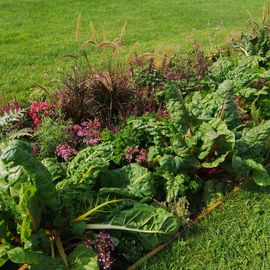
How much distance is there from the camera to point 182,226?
372 cm

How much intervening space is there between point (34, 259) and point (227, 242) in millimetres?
1576

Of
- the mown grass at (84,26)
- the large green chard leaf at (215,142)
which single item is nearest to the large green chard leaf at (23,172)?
the large green chard leaf at (215,142)

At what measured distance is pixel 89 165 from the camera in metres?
3.69

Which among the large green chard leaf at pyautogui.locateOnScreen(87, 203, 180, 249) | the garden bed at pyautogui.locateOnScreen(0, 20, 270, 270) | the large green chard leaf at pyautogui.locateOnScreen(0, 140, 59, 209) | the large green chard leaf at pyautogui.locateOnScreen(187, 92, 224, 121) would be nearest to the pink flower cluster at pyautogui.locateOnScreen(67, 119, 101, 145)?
the garden bed at pyautogui.locateOnScreen(0, 20, 270, 270)

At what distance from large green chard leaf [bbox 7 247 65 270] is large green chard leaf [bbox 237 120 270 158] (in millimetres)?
2099

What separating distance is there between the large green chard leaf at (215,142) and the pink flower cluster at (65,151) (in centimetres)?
121

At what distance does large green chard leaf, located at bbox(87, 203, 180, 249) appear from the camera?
3.44 meters

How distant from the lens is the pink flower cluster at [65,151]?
422cm

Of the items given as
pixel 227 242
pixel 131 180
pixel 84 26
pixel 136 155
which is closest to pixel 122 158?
pixel 136 155

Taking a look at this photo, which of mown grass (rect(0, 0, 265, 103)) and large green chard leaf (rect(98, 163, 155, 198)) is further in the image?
mown grass (rect(0, 0, 265, 103))

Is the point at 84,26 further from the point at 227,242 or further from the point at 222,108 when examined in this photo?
the point at 227,242

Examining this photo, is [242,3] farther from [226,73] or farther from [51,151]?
[51,151]

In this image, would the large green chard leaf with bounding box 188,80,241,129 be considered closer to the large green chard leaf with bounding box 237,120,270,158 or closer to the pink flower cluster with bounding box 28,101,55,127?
the large green chard leaf with bounding box 237,120,270,158

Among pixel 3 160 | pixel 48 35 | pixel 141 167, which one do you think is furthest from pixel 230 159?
pixel 48 35
